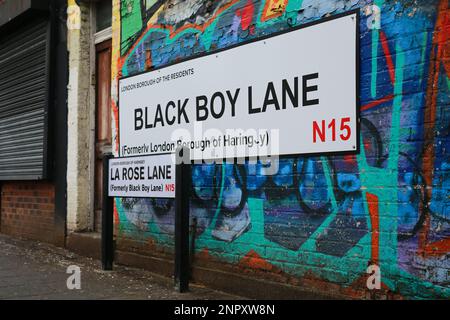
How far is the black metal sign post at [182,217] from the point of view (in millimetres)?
5027

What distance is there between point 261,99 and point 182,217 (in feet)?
4.28

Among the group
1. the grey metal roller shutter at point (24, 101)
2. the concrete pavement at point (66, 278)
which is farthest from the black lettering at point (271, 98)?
the grey metal roller shutter at point (24, 101)

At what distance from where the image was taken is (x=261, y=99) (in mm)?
4840

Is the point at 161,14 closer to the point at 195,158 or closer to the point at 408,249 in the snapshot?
the point at 195,158

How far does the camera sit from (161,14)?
20.4 ft

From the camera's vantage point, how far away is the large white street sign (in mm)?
4211

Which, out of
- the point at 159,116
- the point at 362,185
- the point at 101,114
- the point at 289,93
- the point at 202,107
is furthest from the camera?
the point at 101,114

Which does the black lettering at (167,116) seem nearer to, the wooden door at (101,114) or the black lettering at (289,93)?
the black lettering at (289,93)

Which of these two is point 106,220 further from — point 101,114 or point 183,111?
point 101,114

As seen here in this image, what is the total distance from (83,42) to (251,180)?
417 centimetres

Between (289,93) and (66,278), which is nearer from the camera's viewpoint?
(289,93)

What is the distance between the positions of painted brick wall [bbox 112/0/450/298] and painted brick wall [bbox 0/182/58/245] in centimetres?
366

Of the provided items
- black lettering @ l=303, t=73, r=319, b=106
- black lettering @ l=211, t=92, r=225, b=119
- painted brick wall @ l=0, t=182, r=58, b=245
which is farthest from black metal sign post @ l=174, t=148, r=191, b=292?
painted brick wall @ l=0, t=182, r=58, b=245

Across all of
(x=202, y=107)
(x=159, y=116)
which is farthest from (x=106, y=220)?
(x=202, y=107)
